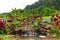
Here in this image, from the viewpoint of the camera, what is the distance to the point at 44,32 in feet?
85.9

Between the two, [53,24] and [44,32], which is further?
[53,24]

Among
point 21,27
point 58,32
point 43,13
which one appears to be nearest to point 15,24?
point 21,27

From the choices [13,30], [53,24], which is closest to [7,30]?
[13,30]

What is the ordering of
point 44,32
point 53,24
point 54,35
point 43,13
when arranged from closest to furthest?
1. point 54,35
2. point 44,32
3. point 53,24
4. point 43,13

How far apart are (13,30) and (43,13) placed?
20000 mm

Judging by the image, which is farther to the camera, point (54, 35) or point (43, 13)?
point (43, 13)

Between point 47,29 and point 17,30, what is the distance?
2838 mm

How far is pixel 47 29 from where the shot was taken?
2652 centimetres

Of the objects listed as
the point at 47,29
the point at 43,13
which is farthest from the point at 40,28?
the point at 43,13

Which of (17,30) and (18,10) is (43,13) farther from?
(17,30)

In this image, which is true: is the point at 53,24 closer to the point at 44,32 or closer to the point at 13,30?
the point at 44,32

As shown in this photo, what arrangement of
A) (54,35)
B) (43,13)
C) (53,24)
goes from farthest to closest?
(43,13)
(53,24)
(54,35)

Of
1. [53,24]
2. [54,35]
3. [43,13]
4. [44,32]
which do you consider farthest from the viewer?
[43,13]

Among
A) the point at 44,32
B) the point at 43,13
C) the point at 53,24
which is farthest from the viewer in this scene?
the point at 43,13
